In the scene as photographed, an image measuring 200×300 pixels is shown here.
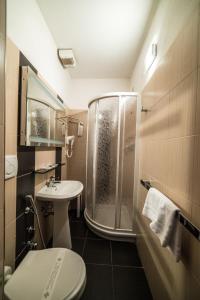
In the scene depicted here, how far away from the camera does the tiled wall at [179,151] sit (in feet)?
2.13

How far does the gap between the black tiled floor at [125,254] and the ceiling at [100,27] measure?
2519mm

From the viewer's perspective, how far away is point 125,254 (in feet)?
5.25

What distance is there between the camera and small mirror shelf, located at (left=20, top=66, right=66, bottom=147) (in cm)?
104

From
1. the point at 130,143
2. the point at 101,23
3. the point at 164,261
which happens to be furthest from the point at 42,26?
the point at 164,261

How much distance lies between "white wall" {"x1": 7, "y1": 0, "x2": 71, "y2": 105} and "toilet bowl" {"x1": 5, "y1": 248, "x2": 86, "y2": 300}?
150 centimetres

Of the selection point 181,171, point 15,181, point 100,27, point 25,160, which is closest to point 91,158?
point 25,160

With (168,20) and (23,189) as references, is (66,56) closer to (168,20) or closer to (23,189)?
(168,20)

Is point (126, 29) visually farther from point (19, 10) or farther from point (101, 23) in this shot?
point (19, 10)

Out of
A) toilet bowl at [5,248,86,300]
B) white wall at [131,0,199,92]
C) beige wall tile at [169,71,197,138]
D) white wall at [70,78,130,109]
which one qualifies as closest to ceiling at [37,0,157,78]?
white wall at [131,0,199,92]

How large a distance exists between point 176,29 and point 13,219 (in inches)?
65.2

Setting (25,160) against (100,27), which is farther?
(100,27)

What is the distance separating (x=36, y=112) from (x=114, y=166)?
3.76 ft

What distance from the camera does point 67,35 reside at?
1.70 m

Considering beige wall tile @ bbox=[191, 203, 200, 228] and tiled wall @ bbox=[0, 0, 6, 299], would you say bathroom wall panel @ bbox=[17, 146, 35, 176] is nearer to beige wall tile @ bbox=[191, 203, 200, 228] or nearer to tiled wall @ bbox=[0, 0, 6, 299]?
tiled wall @ bbox=[0, 0, 6, 299]
